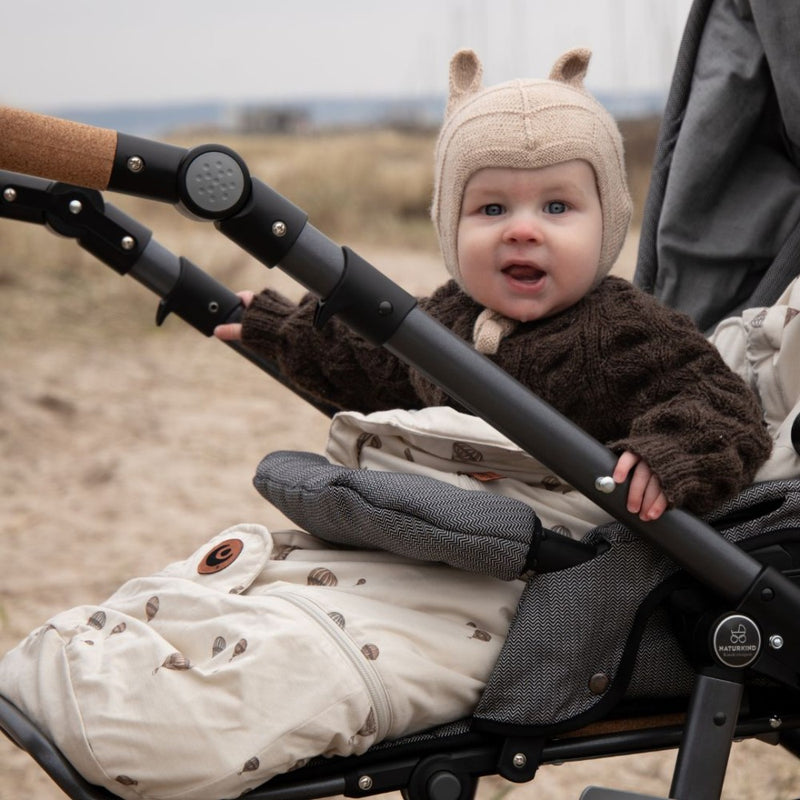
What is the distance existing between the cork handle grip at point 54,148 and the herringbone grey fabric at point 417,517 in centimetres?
41

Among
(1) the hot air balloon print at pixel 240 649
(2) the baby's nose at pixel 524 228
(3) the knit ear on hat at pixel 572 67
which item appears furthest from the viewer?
(3) the knit ear on hat at pixel 572 67

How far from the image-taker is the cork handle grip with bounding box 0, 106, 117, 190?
102 centimetres

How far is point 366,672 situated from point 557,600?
215 millimetres

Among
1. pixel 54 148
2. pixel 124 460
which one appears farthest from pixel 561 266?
pixel 124 460

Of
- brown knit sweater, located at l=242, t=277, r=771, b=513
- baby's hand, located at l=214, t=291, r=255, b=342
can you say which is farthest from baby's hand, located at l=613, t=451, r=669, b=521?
baby's hand, located at l=214, t=291, r=255, b=342

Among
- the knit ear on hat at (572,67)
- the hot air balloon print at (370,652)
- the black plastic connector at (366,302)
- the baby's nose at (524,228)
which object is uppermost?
the knit ear on hat at (572,67)

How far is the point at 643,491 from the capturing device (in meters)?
1.17

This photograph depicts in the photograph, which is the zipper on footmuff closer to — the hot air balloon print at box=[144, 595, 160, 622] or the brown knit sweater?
the hot air balloon print at box=[144, 595, 160, 622]

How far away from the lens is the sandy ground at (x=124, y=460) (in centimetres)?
228

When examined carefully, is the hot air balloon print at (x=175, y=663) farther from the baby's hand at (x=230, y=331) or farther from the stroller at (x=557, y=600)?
the baby's hand at (x=230, y=331)

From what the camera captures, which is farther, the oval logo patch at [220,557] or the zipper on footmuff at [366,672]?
the oval logo patch at [220,557]

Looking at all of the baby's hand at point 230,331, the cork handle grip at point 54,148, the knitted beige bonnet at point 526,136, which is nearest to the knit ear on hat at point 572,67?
the knitted beige bonnet at point 526,136

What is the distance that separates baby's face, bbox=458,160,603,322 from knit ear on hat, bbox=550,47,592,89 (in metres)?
0.16

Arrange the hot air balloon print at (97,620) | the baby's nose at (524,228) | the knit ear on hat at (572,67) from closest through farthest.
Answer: the hot air balloon print at (97,620) → the baby's nose at (524,228) → the knit ear on hat at (572,67)
